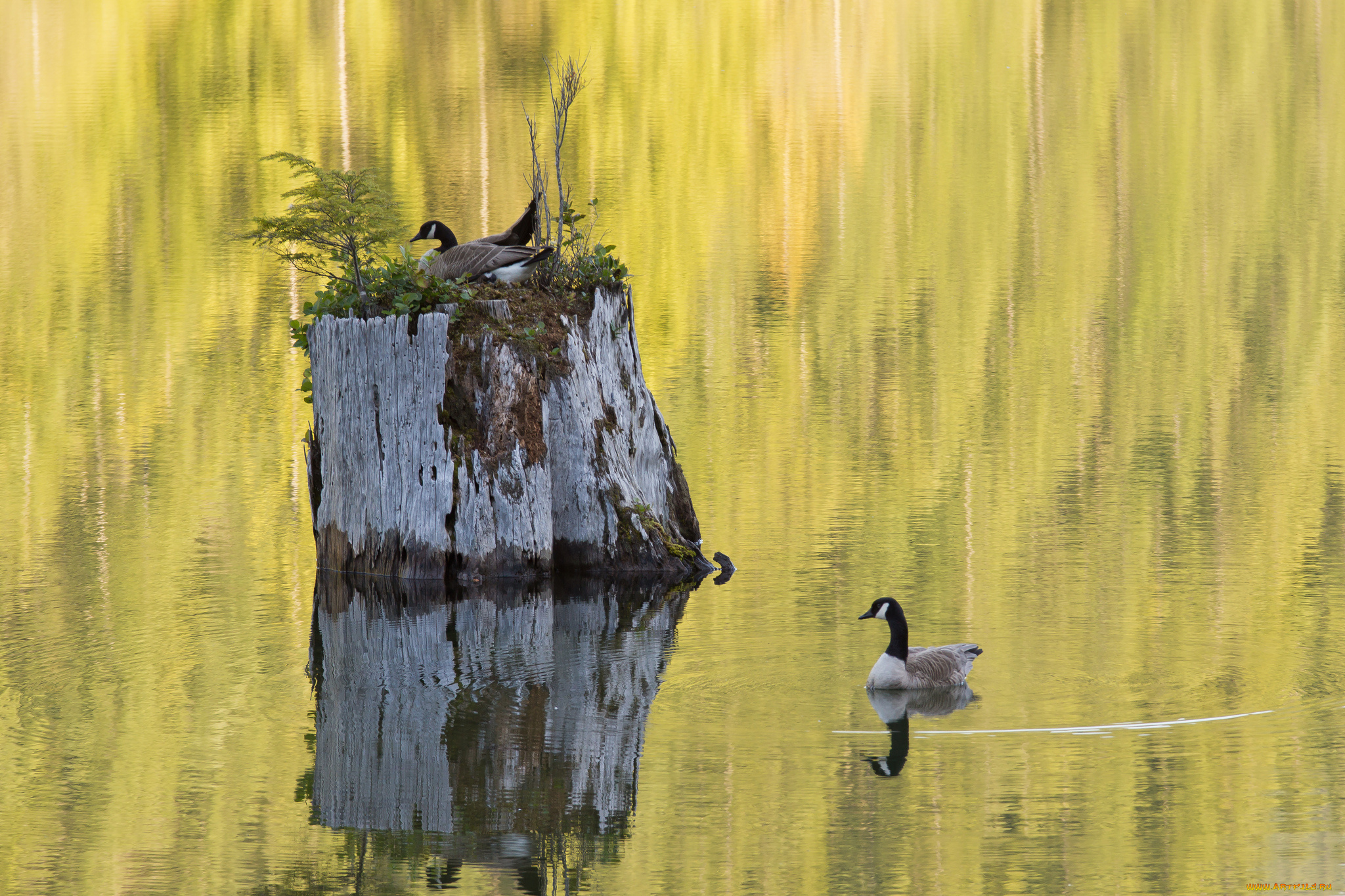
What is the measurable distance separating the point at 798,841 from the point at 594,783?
146cm

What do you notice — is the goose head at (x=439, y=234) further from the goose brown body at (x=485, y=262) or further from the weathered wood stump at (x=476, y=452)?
the weathered wood stump at (x=476, y=452)

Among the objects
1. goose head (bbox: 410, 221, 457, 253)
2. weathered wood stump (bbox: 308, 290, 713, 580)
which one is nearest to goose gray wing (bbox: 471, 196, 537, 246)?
goose head (bbox: 410, 221, 457, 253)

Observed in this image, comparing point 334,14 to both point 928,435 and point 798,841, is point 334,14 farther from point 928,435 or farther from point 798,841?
point 798,841

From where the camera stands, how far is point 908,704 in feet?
36.9

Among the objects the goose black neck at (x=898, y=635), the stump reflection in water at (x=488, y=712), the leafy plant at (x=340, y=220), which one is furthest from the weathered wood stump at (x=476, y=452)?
the goose black neck at (x=898, y=635)

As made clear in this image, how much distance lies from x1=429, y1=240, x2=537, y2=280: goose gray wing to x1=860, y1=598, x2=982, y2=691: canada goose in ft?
17.2

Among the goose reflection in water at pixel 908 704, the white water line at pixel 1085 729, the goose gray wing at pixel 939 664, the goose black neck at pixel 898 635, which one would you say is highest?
the goose black neck at pixel 898 635

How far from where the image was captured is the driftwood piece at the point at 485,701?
9.69 metres

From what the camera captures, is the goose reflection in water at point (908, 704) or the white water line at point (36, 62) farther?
the white water line at point (36, 62)

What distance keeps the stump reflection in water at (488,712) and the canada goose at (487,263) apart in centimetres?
274

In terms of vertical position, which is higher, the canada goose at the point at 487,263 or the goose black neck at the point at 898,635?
the canada goose at the point at 487,263

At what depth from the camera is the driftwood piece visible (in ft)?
31.8

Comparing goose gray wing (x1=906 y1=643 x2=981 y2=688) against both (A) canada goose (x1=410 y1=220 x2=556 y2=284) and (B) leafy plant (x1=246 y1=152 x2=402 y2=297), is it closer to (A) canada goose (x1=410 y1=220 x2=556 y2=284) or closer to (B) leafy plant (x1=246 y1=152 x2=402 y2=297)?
(A) canada goose (x1=410 y1=220 x2=556 y2=284)

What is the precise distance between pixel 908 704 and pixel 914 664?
281mm
